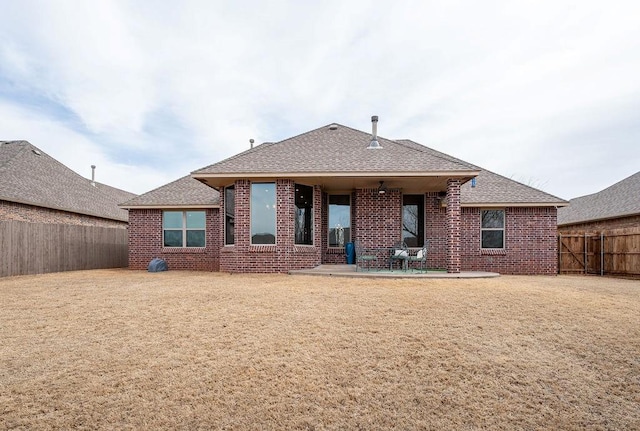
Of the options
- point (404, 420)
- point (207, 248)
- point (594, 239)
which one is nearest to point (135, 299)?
point (404, 420)

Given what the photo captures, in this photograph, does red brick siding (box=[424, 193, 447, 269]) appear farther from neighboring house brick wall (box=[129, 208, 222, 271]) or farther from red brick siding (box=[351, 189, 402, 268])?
neighboring house brick wall (box=[129, 208, 222, 271])

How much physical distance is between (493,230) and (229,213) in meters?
10.00

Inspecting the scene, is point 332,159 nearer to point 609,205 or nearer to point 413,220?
point 413,220

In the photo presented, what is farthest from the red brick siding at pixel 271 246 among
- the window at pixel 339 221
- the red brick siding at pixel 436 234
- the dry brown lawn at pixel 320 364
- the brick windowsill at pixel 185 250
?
the red brick siding at pixel 436 234

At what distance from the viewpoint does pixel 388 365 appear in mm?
3688

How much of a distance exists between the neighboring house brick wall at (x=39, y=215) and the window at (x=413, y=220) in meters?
14.9

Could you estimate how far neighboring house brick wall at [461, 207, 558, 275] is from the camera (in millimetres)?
13422

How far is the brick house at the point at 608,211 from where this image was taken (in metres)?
15.8

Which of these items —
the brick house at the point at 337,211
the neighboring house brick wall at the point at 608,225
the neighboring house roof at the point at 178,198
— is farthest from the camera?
the neighboring house brick wall at the point at 608,225

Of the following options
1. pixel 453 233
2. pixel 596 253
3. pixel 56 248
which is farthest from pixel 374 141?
pixel 56 248

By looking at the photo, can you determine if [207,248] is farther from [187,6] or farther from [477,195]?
[477,195]

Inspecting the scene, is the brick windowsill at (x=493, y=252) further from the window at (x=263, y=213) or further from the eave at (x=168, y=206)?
the eave at (x=168, y=206)

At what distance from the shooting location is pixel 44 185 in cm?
1638

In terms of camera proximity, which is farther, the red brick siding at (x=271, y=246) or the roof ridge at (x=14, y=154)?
the roof ridge at (x=14, y=154)
